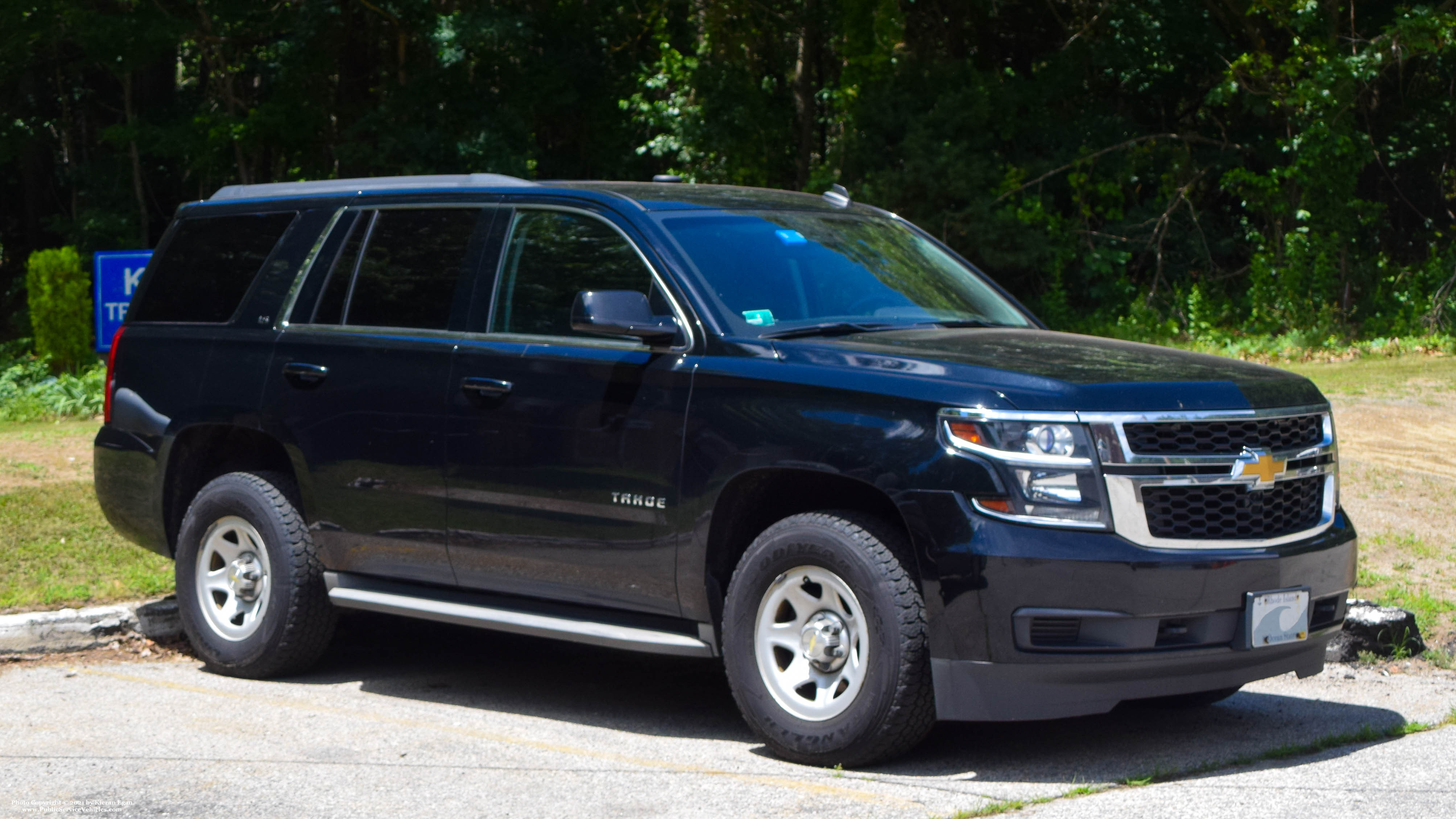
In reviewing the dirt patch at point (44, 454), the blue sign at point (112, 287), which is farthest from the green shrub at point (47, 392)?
the blue sign at point (112, 287)

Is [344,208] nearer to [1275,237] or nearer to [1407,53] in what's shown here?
[1407,53]

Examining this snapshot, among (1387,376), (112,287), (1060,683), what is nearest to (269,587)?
(1060,683)

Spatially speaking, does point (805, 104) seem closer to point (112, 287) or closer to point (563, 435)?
point (112, 287)

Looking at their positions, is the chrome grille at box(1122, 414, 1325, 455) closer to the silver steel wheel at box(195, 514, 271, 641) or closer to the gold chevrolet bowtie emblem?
the gold chevrolet bowtie emblem

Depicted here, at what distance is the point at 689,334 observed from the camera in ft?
18.8

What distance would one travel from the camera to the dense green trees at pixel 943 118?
22.1m

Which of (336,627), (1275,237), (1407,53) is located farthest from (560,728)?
(1275,237)

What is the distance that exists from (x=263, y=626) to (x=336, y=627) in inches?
43.8

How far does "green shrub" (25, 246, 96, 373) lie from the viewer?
21.5 metres

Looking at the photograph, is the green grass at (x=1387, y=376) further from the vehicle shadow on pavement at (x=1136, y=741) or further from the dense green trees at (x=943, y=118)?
the vehicle shadow on pavement at (x=1136, y=741)

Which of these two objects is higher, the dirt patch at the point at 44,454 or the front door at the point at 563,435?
the front door at the point at 563,435

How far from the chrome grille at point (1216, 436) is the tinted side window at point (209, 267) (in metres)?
3.99

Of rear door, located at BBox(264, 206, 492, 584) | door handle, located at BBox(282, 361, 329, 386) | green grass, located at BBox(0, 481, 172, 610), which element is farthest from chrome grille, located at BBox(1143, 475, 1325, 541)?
green grass, located at BBox(0, 481, 172, 610)

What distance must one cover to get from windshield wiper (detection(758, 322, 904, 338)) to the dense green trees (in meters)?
16.4
